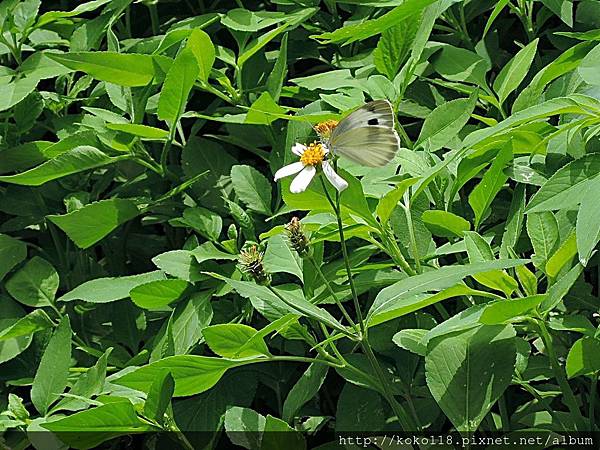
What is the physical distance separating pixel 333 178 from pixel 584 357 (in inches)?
11.7

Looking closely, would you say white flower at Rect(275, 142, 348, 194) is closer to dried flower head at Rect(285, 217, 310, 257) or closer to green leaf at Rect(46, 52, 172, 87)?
dried flower head at Rect(285, 217, 310, 257)

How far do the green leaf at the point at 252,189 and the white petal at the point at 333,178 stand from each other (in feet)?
1.08

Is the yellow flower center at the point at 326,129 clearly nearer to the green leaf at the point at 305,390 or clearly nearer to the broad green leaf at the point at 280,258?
the broad green leaf at the point at 280,258

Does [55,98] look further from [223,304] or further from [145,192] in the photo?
[223,304]

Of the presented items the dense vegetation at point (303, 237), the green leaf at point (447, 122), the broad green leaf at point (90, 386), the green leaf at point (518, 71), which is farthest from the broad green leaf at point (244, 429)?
the green leaf at point (518, 71)

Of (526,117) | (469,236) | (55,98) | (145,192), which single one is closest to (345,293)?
(469,236)

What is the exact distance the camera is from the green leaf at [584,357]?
0.83 meters

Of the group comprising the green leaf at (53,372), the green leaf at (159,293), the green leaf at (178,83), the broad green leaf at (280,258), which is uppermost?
the green leaf at (178,83)

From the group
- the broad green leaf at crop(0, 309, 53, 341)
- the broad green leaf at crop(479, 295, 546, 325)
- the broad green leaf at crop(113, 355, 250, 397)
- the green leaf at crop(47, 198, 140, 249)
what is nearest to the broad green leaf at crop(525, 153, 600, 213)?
the broad green leaf at crop(479, 295, 546, 325)

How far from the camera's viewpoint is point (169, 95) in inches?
41.6

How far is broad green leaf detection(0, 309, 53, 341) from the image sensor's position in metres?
1.11

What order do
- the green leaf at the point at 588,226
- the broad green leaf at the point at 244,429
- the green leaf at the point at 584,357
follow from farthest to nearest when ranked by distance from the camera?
the broad green leaf at the point at 244,429 → the green leaf at the point at 584,357 → the green leaf at the point at 588,226

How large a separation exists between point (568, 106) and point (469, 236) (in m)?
0.15

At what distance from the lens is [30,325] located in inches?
45.0
